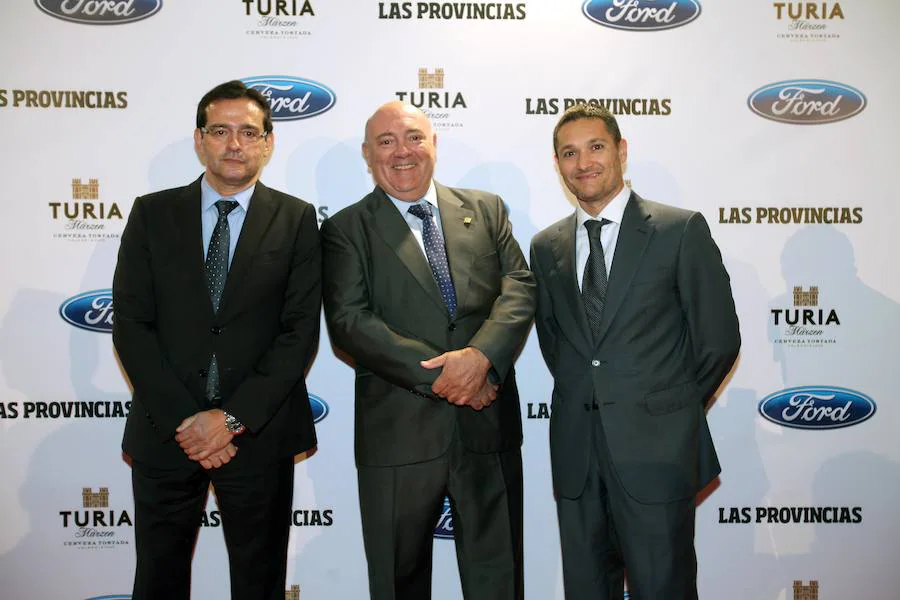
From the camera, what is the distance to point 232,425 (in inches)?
97.0

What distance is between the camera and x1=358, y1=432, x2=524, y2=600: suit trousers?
2.50 metres

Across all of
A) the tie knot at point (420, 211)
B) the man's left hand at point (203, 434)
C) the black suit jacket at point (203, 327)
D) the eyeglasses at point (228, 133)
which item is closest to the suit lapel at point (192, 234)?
the black suit jacket at point (203, 327)

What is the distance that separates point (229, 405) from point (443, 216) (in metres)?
1.07

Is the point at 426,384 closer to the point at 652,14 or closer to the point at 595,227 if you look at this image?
the point at 595,227

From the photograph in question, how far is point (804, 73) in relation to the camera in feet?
11.9

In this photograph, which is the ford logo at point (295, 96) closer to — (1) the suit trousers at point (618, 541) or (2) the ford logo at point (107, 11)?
(2) the ford logo at point (107, 11)

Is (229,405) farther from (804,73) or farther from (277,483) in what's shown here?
(804,73)

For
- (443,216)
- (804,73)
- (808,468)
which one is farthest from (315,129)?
(808,468)

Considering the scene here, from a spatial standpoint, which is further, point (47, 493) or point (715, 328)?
point (47, 493)

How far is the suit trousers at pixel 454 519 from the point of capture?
8.19 ft

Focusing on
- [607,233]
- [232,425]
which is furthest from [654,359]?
[232,425]

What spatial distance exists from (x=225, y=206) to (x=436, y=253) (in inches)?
32.8

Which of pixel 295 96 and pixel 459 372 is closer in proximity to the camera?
pixel 459 372

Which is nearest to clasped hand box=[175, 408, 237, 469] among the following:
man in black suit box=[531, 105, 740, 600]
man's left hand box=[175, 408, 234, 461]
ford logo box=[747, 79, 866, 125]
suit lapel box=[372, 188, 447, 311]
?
man's left hand box=[175, 408, 234, 461]
